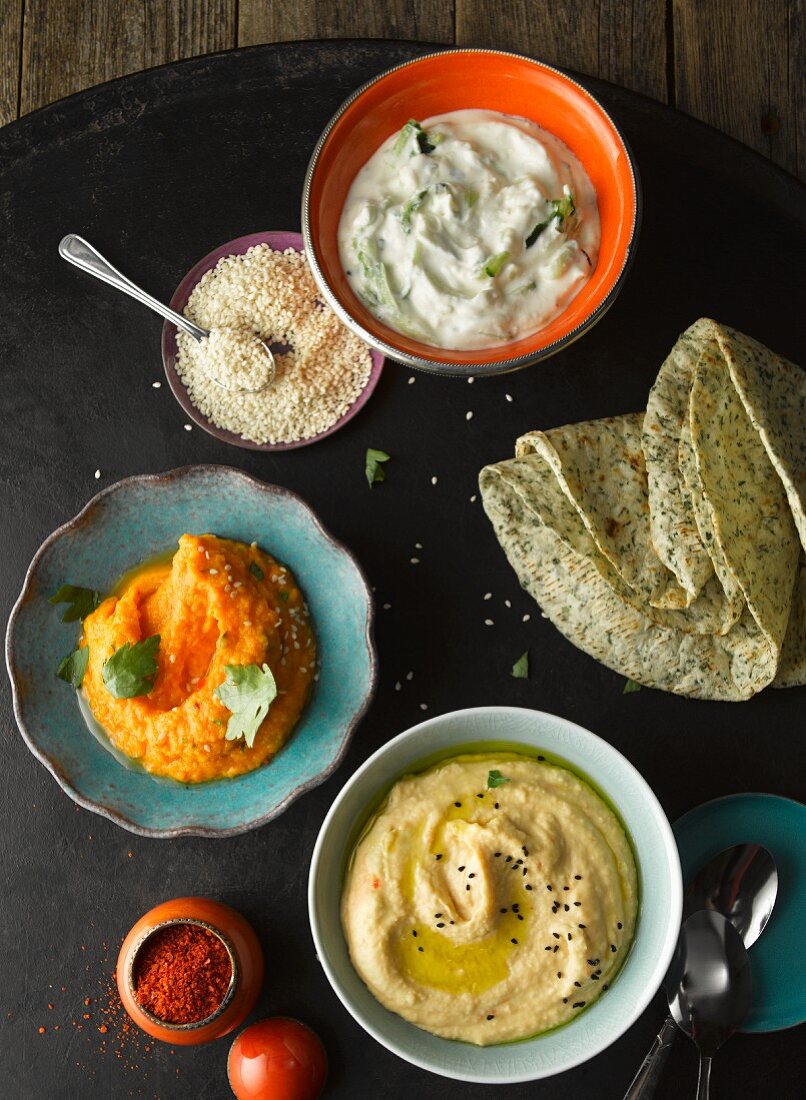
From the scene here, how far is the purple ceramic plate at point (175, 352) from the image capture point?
238 cm

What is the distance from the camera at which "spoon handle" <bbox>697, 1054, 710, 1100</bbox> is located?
2.23 metres

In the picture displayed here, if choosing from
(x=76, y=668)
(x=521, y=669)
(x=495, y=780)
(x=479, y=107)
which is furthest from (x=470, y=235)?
(x=76, y=668)

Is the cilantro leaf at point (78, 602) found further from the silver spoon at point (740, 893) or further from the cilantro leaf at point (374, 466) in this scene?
the silver spoon at point (740, 893)

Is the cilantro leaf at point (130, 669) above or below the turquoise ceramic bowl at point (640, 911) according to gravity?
above

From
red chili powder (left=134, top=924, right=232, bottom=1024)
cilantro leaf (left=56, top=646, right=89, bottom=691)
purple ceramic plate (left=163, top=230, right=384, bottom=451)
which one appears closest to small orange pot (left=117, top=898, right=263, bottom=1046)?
red chili powder (left=134, top=924, right=232, bottom=1024)

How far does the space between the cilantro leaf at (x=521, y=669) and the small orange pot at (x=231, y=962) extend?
807 mm

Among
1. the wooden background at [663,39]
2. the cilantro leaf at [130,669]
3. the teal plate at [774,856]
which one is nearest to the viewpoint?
the cilantro leaf at [130,669]

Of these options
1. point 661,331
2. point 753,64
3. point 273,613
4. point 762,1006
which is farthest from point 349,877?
point 753,64

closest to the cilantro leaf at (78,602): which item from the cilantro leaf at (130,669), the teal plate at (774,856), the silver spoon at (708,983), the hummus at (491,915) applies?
the cilantro leaf at (130,669)

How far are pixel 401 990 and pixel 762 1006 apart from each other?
818mm

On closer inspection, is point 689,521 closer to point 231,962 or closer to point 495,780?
point 495,780

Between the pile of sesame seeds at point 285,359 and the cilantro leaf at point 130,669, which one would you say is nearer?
the cilantro leaf at point 130,669

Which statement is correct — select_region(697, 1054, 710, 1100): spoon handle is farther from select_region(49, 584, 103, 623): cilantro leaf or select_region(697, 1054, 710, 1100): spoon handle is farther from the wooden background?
the wooden background

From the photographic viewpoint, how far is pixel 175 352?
242 cm
